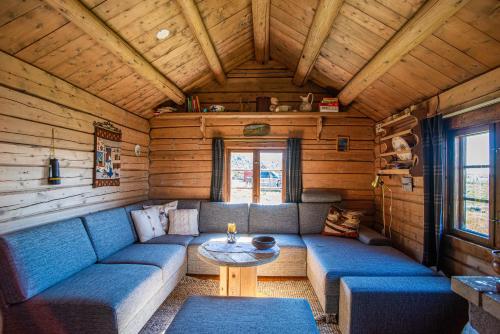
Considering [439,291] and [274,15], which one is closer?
[439,291]

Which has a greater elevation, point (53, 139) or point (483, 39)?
point (483, 39)

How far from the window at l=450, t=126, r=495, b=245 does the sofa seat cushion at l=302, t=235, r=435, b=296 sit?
1.73 ft

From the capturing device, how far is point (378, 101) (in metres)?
3.18

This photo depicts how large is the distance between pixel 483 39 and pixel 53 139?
3504 mm

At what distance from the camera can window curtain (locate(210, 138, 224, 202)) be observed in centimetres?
389

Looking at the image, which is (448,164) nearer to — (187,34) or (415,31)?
(415,31)

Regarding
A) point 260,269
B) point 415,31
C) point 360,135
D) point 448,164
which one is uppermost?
point 415,31

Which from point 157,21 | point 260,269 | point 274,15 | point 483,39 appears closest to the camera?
point 483,39

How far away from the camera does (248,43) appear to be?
11.3 feet

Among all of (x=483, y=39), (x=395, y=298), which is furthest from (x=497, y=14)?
(x=395, y=298)

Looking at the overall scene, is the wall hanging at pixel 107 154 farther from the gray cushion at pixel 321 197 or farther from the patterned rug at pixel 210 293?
the gray cushion at pixel 321 197

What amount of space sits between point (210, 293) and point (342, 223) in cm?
188

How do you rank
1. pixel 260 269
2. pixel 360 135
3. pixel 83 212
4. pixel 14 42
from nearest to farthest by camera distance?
pixel 14 42
pixel 83 212
pixel 260 269
pixel 360 135

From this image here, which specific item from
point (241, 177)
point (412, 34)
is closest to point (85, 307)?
point (241, 177)
